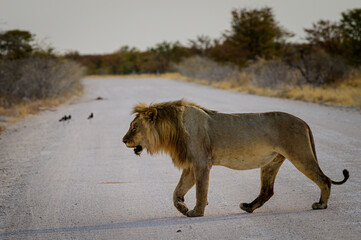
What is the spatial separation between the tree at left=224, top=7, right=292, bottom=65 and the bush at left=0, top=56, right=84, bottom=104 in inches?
580

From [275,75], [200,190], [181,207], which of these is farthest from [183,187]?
[275,75]

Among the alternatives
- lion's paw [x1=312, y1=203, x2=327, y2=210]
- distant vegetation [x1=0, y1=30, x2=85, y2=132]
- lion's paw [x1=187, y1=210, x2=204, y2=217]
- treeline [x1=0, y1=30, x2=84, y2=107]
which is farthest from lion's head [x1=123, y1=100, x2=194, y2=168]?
treeline [x1=0, y1=30, x2=84, y2=107]

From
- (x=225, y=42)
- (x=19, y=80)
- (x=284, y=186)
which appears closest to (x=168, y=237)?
(x=284, y=186)

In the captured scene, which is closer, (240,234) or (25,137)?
(240,234)

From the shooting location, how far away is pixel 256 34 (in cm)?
3127

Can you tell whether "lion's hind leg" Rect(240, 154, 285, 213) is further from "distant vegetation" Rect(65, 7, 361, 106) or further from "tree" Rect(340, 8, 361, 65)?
"tree" Rect(340, 8, 361, 65)

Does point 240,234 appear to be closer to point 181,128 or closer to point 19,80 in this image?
point 181,128

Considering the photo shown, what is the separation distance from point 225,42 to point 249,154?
30044mm

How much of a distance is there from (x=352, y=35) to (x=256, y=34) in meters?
8.16

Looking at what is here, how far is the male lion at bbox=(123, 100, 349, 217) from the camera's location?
4898 mm

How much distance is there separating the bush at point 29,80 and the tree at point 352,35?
16.6 meters

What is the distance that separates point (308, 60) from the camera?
2486 cm

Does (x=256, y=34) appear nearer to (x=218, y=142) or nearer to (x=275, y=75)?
(x=275, y=75)

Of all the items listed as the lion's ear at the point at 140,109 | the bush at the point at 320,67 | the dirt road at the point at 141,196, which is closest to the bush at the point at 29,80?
the dirt road at the point at 141,196
